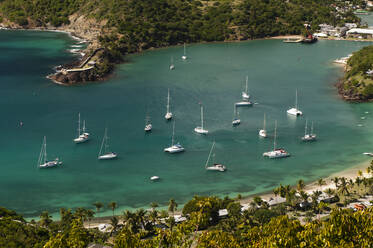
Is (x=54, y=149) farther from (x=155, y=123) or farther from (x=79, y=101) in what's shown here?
(x=79, y=101)

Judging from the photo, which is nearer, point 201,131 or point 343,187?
point 343,187

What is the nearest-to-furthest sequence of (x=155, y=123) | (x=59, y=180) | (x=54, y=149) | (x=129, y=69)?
(x=59, y=180)
(x=54, y=149)
(x=155, y=123)
(x=129, y=69)

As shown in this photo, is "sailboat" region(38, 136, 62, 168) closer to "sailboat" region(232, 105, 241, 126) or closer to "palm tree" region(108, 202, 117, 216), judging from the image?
"palm tree" region(108, 202, 117, 216)

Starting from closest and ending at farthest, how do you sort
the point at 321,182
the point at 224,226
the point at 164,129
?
the point at 224,226 → the point at 321,182 → the point at 164,129

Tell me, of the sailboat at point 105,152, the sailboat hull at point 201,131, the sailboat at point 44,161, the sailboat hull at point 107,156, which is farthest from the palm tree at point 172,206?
the sailboat hull at point 201,131

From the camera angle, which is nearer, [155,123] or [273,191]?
[273,191]

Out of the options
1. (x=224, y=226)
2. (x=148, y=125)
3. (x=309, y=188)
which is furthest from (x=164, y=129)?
(x=224, y=226)

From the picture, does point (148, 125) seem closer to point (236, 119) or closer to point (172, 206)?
point (236, 119)

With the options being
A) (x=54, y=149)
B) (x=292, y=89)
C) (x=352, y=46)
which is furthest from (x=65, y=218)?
(x=352, y=46)
